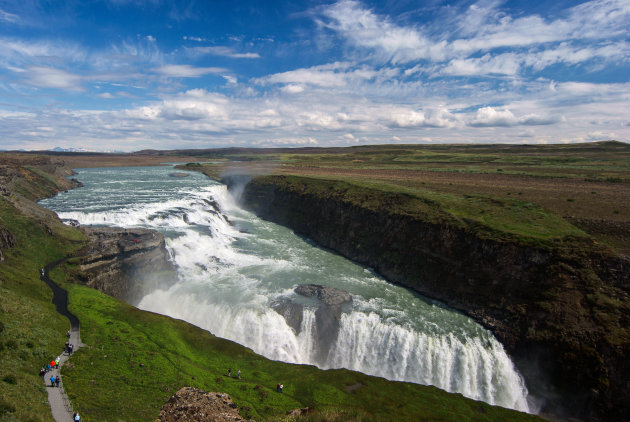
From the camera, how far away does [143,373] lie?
2103 centimetres

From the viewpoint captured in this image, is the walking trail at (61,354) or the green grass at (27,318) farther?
the walking trail at (61,354)

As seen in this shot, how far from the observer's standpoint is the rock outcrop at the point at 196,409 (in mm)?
10320

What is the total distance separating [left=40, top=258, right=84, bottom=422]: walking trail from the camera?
52.5ft

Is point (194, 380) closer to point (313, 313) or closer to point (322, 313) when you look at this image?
point (313, 313)

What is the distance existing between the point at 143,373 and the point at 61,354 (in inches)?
208

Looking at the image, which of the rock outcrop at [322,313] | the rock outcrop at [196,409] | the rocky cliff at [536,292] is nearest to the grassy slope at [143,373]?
the rock outcrop at [322,313]

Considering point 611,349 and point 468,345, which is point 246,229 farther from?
point 611,349

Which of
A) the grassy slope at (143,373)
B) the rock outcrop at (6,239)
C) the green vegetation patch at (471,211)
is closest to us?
the grassy slope at (143,373)

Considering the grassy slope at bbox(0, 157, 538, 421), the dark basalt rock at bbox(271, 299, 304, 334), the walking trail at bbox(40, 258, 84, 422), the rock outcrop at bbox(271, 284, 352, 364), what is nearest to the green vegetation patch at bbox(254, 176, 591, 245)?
the rock outcrop at bbox(271, 284, 352, 364)

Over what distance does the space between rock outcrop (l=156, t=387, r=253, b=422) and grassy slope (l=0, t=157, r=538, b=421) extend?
17.0 ft

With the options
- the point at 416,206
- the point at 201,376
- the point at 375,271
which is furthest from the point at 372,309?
the point at 416,206

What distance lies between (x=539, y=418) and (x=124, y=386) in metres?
27.7

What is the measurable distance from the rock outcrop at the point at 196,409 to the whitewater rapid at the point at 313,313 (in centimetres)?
1891

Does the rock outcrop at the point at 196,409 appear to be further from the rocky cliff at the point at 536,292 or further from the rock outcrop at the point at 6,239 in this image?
the rock outcrop at the point at 6,239
